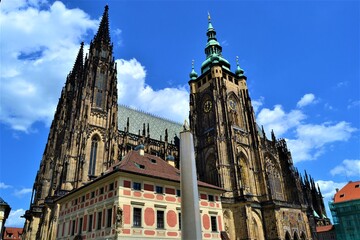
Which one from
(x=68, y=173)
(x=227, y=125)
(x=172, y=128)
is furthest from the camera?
(x=172, y=128)

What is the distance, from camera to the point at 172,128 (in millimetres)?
63875

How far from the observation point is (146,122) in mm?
60375

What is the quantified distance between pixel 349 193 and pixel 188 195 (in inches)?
2476

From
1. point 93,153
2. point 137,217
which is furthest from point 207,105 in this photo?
point 137,217

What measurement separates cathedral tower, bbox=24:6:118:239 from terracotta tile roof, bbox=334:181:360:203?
4804cm

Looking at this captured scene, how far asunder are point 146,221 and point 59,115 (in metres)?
38.3

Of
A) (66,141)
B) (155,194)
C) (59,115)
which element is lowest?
(155,194)

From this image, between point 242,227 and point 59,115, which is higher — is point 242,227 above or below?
below

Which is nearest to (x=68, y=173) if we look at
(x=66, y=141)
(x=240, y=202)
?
(x=66, y=141)

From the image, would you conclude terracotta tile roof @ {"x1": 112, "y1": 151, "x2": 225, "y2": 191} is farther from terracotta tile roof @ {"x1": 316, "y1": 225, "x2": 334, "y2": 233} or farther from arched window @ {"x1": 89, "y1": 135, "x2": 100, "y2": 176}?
terracotta tile roof @ {"x1": 316, "y1": 225, "x2": 334, "y2": 233}

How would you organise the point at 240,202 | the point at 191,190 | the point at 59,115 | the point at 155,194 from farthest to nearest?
the point at 59,115 < the point at 240,202 < the point at 155,194 < the point at 191,190

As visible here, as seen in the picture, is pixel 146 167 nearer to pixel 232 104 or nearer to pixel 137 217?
pixel 137 217

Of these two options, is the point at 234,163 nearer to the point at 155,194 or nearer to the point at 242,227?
the point at 242,227

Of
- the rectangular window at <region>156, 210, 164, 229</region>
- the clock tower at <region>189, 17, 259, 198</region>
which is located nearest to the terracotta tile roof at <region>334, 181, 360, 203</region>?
the clock tower at <region>189, 17, 259, 198</region>
